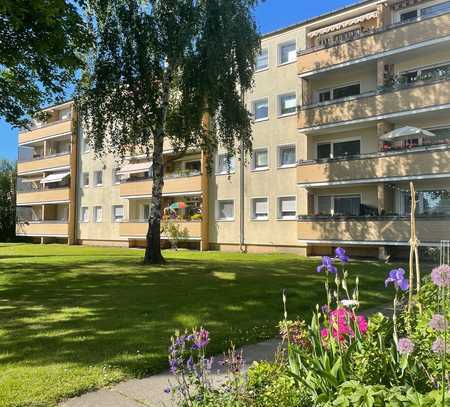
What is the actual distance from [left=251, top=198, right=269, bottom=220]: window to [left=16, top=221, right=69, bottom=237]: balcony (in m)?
21.9

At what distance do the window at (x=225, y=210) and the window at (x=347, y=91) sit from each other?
929 centimetres

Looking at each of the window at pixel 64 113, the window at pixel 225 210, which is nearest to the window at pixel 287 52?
the window at pixel 225 210

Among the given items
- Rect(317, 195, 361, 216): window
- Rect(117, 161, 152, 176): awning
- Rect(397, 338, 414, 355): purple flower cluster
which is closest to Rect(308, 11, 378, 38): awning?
Rect(317, 195, 361, 216): window

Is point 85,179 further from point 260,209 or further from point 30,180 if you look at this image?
point 260,209

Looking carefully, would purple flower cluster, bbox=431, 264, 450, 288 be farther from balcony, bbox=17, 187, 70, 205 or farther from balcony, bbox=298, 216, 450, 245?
balcony, bbox=17, 187, 70, 205

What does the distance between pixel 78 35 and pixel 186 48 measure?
13.5 feet

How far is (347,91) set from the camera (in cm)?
2745

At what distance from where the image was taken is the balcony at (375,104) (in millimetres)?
22031

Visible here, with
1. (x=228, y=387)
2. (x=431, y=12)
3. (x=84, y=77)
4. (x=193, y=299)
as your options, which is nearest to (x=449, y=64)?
(x=431, y=12)

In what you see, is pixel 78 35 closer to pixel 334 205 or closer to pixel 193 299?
pixel 193 299

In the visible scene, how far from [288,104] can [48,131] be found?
27626mm

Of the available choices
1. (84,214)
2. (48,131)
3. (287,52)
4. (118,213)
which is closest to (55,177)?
(48,131)

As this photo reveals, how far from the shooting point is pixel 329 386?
285 centimetres

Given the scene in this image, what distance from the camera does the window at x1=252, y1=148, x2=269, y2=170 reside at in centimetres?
3022
